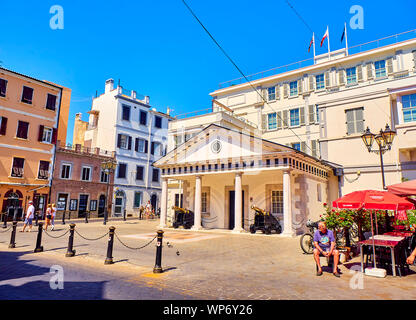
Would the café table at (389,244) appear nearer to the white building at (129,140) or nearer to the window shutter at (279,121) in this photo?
the window shutter at (279,121)

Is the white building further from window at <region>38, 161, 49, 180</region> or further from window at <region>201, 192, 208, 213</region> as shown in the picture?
window at <region>201, 192, 208, 213</region>

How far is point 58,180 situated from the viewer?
2902cm

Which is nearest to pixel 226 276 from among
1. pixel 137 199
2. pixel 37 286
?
pixel 37 286

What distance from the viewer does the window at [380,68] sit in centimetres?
2422

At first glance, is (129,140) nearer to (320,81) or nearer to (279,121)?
(279,121)

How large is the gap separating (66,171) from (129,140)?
30.9 feet

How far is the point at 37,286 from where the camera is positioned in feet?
18.9

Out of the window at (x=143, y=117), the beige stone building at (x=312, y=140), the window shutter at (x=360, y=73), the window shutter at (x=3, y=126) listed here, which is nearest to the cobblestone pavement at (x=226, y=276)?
the beige stone building at (x=312, y=140)

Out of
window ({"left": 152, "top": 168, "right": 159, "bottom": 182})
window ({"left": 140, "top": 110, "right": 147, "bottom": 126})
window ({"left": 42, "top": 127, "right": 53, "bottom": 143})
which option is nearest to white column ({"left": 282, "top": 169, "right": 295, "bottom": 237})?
window ({"left": 42, "top": 127, "right": 53, "bottom": 143})

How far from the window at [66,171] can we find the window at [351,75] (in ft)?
96.7

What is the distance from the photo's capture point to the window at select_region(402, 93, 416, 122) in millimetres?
16928

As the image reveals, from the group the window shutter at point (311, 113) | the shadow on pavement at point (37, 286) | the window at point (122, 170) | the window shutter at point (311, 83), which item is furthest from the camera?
the window at point (122, 170)

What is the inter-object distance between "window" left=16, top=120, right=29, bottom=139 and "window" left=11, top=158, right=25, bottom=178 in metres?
2.33

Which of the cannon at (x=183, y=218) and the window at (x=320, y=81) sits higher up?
the window at (x=320, y=81)
